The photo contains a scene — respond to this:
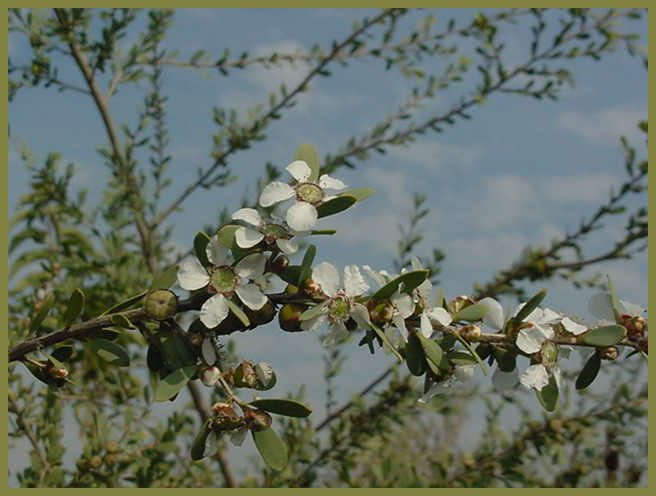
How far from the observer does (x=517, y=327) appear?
3.17 feet

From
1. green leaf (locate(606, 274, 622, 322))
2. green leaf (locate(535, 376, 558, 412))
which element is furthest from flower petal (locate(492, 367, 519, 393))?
green leaf (locate(606, 274, 622, 322))

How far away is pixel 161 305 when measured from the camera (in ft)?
3.01

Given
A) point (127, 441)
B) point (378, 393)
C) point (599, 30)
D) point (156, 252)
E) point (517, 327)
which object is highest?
point (599, 30)

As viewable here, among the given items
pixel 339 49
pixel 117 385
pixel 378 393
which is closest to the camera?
pixel 117 385

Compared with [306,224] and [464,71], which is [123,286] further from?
[306,224]

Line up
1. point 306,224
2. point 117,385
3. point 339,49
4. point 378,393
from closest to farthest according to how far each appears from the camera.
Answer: point 306,224
point 117,385
point 378,393
point 339,49

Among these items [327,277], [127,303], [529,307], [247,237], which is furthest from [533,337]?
[127,303]

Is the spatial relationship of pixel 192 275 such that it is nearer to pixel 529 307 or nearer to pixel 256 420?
pixel 256 420

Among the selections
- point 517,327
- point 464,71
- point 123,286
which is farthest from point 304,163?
point 464,71

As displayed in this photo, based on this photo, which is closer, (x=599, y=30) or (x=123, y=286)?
(x=123, y=286)

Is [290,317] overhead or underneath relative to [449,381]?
overhead

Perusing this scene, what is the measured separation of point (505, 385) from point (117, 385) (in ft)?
5.76

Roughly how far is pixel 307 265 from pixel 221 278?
3.9 inches

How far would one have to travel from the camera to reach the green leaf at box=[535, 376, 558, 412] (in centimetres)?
97
